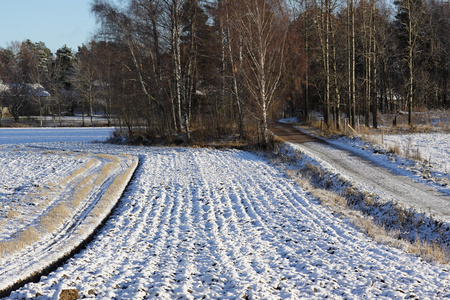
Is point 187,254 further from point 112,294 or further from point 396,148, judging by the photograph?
point 396,148

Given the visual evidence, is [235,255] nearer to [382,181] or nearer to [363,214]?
[363,214]

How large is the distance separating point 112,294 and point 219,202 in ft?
21.5

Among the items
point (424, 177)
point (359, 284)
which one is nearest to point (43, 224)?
point (359, 284)

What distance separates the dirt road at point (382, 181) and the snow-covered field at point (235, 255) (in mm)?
2686

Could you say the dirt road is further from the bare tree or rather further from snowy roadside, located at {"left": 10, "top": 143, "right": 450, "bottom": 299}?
the bare tree

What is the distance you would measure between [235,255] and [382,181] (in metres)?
8.37

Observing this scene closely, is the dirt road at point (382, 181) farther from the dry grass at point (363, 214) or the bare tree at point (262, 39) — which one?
the bare tree at point (262, 39)

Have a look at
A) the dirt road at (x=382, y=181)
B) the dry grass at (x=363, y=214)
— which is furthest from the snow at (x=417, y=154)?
the dry grass at (x=363, y=214)

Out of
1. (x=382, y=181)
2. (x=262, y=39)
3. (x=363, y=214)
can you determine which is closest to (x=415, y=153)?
(x=382, y=181)

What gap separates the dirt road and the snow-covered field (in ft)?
8.81

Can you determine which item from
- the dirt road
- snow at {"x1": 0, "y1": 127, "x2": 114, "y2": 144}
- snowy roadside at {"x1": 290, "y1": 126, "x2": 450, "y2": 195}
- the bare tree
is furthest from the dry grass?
snow at {"x1": 0, "y1": 127, "x2": 114, "y2": 144}

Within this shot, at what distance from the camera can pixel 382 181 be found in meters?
13.6

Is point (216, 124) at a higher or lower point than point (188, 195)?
higher

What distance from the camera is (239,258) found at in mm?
7469
